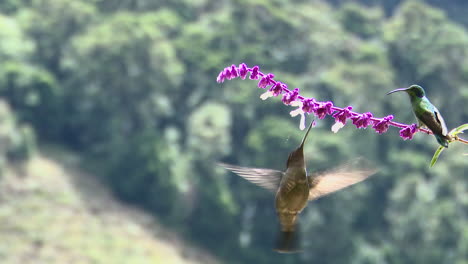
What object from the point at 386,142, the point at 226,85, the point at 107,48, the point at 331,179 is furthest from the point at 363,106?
the point at 331,179

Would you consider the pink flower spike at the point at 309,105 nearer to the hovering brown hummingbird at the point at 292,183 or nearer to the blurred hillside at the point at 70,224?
the hovering brown hummingbird at the point at 292,183

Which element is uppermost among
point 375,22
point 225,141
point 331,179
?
point 375,22

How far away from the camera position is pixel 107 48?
18438 mm

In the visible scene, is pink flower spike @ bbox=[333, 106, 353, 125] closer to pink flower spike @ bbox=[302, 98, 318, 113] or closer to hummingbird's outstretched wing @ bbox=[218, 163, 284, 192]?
pink flower spike @ bbox=[302, 98, 318, 113]

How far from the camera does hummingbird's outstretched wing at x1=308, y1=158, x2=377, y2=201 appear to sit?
1187 millimetres

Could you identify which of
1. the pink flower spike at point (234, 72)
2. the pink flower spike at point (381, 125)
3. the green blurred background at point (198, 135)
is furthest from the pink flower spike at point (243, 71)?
the green blurred background at point (198, 135)

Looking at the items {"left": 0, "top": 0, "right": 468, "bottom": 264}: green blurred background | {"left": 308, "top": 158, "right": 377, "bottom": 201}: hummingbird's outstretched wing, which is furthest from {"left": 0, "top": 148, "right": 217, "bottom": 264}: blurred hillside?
{"left": 308, "top": 158, "right": 377, "bottom": 201}: hummingbird's outstretched wing

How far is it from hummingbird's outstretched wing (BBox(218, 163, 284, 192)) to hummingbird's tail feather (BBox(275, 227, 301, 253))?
0.30 feet

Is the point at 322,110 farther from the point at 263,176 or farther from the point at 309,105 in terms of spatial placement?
the point at 263,176

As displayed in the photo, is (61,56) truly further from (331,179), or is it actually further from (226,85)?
(331,179)

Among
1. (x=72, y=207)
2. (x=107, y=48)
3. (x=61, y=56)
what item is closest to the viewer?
(x=72, y=207)

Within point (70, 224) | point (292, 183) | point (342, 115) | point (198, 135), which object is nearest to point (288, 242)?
point (292, 183)

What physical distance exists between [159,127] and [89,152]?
7.91 feet

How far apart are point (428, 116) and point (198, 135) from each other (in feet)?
53.9
